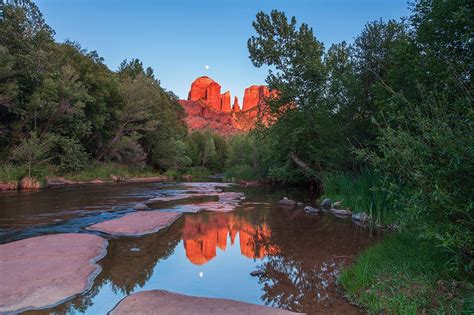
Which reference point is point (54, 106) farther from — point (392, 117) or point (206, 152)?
point (206, 152)

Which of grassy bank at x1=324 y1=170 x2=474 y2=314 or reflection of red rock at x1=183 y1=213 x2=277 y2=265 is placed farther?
reflection of red rock at x1=183 y1=213 x2=277 y2=265

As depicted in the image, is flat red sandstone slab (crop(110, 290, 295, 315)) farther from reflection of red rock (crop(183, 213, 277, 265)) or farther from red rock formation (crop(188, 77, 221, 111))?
red rock formation (crop(188, 77, 221, 111))

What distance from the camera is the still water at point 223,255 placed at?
4867mm

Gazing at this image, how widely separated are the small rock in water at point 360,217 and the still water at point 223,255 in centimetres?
46

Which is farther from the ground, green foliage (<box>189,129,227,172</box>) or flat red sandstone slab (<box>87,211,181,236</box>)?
green foliage (<box>189,129,227,172</box>)

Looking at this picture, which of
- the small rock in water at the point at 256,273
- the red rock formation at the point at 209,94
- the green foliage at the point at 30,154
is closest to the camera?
the small rock in water at the point at 256,273

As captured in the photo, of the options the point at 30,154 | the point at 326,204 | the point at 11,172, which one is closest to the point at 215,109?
the point at 30,154

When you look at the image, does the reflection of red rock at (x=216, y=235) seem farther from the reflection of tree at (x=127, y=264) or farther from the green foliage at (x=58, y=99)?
the green foliage at (x=58, y=99)

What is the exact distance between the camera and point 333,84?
18500 mm

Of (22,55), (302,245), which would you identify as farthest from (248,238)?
(22,55)

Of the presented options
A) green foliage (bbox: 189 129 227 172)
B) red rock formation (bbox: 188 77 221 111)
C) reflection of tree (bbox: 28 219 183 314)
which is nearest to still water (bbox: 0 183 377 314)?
reflection of tree (bbox: 28 219 183 314)

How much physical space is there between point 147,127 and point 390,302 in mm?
38478

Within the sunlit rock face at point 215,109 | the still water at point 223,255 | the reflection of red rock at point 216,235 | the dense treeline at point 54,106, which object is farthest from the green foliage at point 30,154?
the sunlit rock face at point 215,109

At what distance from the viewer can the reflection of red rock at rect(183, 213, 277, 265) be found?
7531 mm
